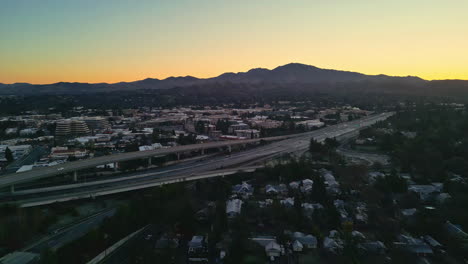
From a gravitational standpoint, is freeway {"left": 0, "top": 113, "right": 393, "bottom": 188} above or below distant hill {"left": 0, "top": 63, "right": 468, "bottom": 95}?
below

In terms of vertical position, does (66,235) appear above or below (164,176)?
below

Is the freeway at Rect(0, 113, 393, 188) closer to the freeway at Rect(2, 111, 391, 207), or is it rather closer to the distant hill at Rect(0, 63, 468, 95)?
the freeway at Rect(2, 111, 391, 207)

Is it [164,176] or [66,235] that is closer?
[66,235]

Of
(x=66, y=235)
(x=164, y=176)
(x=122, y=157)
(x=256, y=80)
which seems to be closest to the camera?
(x=66, y=235)

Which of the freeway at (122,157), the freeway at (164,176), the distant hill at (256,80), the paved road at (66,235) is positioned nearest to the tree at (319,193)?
the freeway at (164,176)

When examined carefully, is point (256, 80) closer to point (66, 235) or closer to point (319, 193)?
point (319, 193)

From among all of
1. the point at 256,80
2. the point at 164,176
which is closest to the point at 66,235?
the point at 164,176

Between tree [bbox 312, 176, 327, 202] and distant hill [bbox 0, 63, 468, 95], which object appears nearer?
tree [bbox 312, 176, 327, 202]

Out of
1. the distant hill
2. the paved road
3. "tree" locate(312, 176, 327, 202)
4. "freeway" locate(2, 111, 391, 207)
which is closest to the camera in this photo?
the paved road

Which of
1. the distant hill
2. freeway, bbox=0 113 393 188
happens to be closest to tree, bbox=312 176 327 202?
freeway, bbox=0 113 393 188
